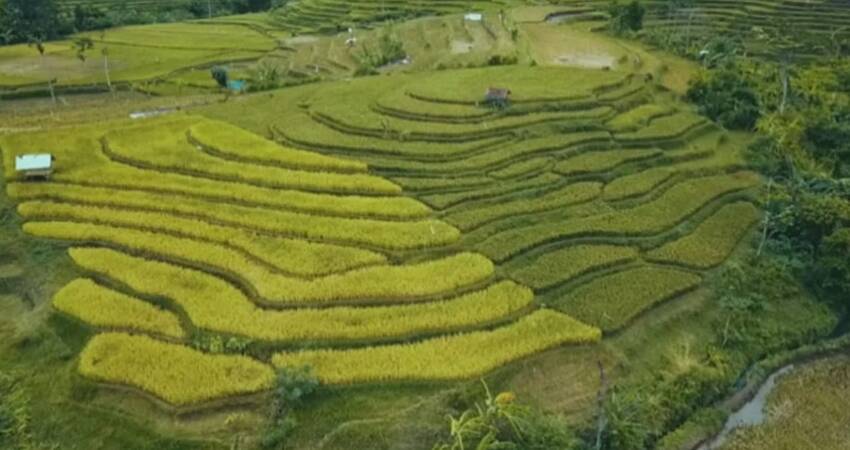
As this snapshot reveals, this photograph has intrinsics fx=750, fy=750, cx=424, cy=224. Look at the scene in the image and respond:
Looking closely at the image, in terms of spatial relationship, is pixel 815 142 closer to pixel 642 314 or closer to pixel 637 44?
pixel 642 314

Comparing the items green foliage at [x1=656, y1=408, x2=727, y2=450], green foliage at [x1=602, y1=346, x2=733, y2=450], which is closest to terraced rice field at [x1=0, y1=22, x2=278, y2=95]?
green foliage at [x1=602, y1=346, x2=733, y2=450]

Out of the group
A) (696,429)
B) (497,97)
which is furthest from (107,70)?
(696,429)

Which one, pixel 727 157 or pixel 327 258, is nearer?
pixel 327 258

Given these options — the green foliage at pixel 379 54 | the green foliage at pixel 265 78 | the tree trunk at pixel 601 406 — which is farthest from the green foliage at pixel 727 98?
the green foliage at pixel 265 78

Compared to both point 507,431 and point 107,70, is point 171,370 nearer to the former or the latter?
point 507,431

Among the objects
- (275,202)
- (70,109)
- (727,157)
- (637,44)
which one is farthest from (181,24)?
(727,157)

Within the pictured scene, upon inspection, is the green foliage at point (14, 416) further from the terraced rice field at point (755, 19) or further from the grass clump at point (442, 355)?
the terraced rice field at point (755, 19)
